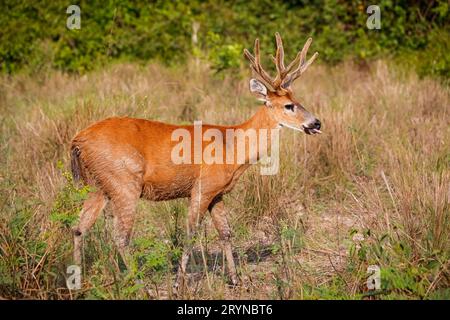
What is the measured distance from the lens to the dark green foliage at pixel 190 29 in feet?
44.1

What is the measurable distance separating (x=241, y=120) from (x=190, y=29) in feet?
15.7

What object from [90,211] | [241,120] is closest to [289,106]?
[90,211]

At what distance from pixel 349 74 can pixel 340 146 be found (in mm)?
4542

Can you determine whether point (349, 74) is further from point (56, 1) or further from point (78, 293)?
Result: point (78, 293)

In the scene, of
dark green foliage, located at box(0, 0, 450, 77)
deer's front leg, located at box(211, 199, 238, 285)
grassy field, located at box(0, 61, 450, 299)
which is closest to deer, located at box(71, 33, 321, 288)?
deer's front leg, located at box(211, 199, 238, 285)

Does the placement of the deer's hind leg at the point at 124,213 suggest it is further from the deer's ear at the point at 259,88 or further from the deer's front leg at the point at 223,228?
the deer's ear at the point at 259,88

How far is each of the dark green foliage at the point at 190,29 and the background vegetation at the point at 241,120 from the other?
0.09 ft

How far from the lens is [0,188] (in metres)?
6.90

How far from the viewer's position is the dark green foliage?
44.1 feet

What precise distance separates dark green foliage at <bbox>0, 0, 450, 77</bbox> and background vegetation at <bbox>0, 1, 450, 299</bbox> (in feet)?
0.09


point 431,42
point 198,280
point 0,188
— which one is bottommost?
point 198,280

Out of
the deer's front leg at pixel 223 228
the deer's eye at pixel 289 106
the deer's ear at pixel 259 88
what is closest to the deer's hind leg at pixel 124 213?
the deer's front leg at pixel 223 228
